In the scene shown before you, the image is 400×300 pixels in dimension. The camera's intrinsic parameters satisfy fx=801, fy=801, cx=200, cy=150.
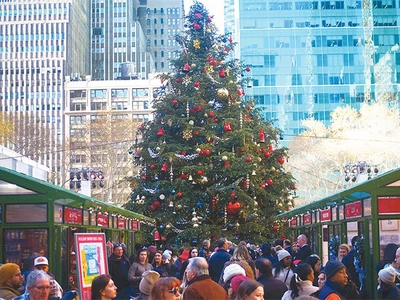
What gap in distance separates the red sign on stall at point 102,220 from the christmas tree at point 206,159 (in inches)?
300

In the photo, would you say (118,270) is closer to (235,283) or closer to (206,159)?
(235,283)

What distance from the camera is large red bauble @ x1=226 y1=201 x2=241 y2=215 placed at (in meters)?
29.7

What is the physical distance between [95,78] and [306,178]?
104287mm

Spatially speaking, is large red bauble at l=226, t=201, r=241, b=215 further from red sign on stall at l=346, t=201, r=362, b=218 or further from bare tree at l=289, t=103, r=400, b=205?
bare tree at l=289, t=103, r=400, b=205

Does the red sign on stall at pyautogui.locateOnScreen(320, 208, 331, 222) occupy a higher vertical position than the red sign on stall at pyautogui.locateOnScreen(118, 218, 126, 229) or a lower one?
higher

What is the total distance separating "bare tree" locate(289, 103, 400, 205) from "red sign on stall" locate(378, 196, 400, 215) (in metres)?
42.5

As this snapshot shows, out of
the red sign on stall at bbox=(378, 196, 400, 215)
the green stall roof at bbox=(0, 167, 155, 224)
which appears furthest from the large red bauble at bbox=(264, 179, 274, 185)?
the green stall roof at bbox=(0, 167, 155, 224)

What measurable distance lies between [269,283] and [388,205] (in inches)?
234

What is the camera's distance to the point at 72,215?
16.3m

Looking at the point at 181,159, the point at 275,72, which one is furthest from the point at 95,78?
the point at 181,159

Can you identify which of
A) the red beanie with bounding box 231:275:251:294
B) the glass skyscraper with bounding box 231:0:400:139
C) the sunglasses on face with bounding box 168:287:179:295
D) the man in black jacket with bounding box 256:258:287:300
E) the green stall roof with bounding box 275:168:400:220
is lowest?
the man in black jacket with bounding box 256:258:287:300

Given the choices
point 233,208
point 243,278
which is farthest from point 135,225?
point 243,278

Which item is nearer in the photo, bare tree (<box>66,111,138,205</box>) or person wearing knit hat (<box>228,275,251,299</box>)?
person wearing knit hat (<box>228,275,251,299</box>)

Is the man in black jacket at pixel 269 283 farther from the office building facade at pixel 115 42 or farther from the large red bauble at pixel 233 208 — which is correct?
the office building facade at pixel 115 42
